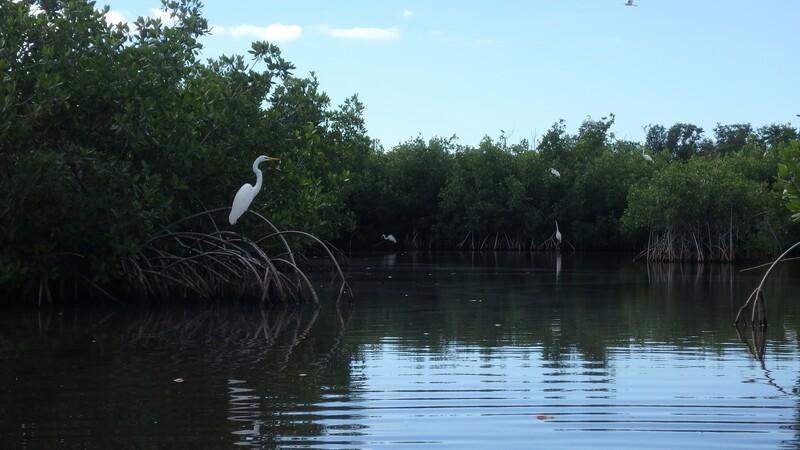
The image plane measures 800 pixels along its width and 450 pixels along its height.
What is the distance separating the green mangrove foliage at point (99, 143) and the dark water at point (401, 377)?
113 centimetres

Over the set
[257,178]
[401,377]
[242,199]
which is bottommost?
[401,377]

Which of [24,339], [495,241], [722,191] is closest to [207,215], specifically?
[24,339]

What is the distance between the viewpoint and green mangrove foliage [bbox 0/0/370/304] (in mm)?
15648

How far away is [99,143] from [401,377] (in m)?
9.42

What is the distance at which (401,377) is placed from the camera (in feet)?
32.1

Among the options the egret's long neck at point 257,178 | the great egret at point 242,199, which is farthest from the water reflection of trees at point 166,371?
the egret's long neck at point 257,178

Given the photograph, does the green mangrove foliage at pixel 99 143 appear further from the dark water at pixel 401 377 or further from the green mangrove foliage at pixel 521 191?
the green mangrove foliage at pixel 521 191

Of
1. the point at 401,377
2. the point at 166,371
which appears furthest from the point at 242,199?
the point at 401,377

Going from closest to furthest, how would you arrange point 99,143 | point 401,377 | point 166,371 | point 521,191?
point 401,377
point 166,371
point 99,143
point 521,191

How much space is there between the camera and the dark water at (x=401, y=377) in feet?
23.6

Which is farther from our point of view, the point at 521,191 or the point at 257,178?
the point at 521,191

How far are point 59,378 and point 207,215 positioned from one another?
31.4 ft

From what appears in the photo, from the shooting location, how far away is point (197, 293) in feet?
58.6

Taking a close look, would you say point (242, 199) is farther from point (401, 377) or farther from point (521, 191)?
point (521, 191)
